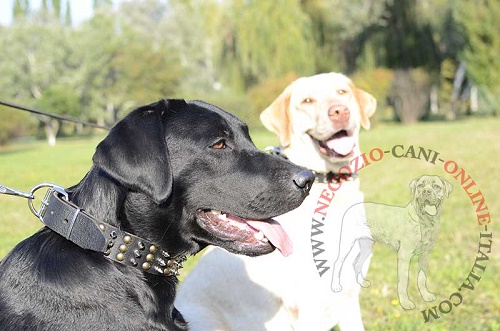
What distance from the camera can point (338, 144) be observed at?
4145 mm

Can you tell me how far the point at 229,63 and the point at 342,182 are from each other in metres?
27.6

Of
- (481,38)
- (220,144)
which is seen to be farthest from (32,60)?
(220,144)

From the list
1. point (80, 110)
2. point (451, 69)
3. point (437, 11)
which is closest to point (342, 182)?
point (437, 11)

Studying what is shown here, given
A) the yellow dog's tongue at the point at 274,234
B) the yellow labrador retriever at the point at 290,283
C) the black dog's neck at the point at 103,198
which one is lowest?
the yellow labrador retriever at the point at 290,283

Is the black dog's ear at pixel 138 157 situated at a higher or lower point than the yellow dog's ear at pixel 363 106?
lower

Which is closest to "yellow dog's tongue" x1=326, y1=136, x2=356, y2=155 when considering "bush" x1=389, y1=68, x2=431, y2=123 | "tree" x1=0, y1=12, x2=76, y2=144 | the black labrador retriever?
the black labrador retriever

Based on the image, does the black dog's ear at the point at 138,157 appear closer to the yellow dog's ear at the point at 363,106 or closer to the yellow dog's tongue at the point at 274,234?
the yellow dog's tongue at the point at 274,234

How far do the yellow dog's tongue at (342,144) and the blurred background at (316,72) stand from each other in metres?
1.33

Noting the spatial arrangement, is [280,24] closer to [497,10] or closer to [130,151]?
[497,10]

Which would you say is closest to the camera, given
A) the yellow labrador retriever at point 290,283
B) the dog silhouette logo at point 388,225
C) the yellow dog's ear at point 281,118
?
the yellow labrador retriever at point 290,283

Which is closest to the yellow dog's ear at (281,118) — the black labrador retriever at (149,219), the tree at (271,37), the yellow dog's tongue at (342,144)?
the yellow dog's tongue at (342,144)

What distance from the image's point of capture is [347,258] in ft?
11.9

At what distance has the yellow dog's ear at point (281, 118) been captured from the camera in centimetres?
435

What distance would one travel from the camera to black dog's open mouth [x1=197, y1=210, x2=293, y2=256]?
2.67m
